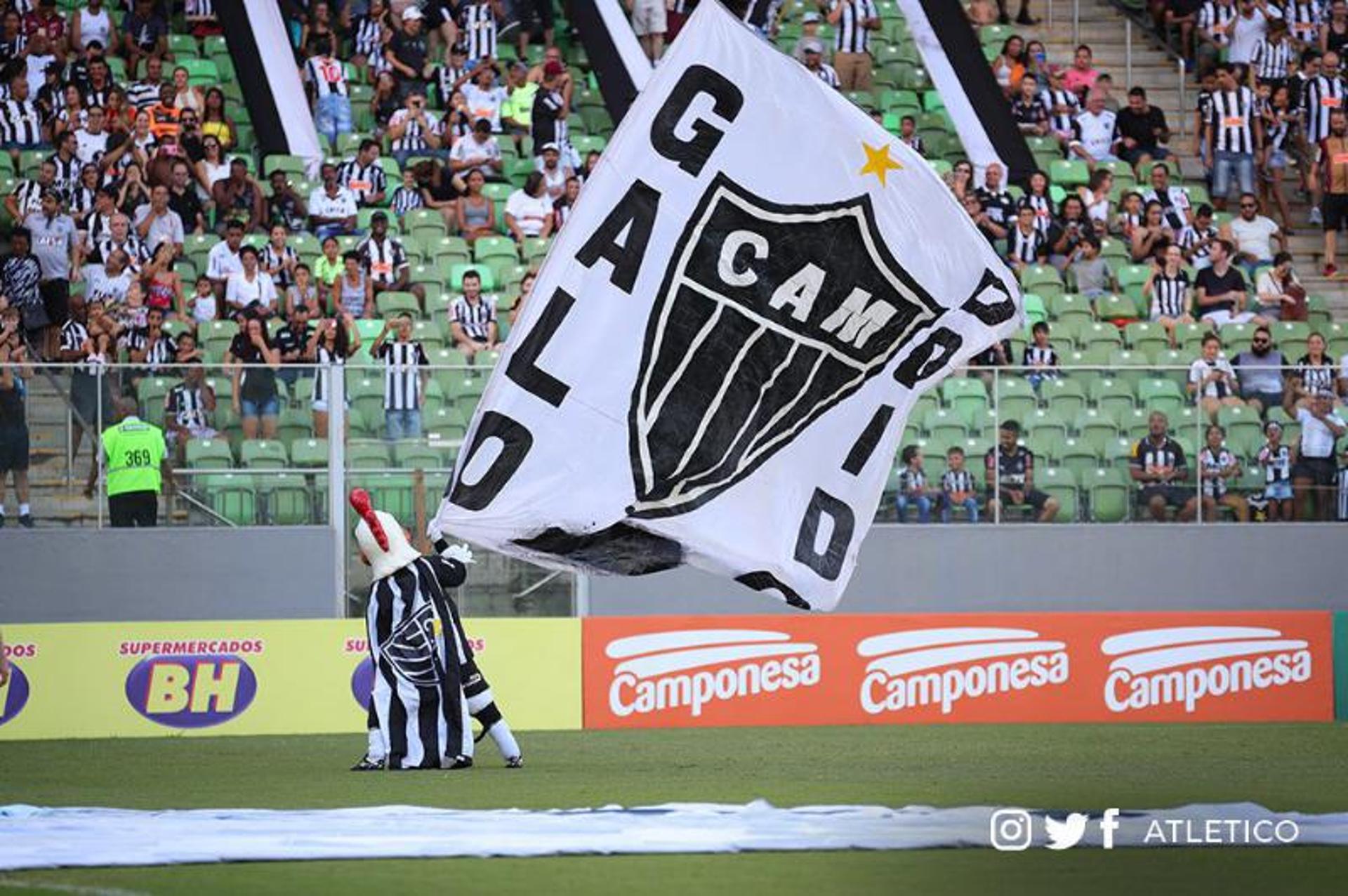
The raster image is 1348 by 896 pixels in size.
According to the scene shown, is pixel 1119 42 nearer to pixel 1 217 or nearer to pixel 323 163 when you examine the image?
pixel 323 163

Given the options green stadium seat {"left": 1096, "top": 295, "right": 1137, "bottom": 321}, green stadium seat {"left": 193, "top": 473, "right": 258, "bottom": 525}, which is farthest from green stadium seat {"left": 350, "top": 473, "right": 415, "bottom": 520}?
green stadium seat {"left": 1096, "top": 295, "right": 1137, "bottom": 321}

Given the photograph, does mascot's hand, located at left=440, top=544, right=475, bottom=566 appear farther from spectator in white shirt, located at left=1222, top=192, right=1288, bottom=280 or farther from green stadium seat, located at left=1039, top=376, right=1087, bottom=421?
spectator in white shirt, located at left=1222, top=192, right=1288, bottom=280

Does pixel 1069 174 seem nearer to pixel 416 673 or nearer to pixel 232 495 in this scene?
pixel 232 495

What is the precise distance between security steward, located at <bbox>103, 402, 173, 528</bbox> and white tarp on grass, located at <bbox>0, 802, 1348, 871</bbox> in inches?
344

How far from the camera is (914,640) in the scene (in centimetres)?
2136

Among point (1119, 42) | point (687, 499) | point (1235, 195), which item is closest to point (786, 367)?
point (687, 499)

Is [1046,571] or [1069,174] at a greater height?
[1069,174]

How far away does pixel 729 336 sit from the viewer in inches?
470

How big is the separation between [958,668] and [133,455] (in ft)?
25.3

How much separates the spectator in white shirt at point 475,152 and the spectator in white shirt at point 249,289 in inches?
126

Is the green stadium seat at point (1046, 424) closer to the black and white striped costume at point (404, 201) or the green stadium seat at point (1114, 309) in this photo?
the green stadium seat at point (1114, 309)

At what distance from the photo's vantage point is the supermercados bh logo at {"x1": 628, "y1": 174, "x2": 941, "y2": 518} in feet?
38.5

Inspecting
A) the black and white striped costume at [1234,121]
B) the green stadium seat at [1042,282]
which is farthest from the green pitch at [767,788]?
the black and white striped costume at [1234,121]

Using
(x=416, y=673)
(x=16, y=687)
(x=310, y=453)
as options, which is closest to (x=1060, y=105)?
(x=310, y=453)
